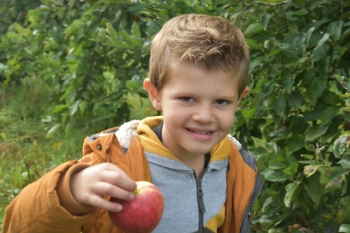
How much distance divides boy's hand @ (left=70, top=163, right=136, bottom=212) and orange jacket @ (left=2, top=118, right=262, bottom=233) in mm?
38

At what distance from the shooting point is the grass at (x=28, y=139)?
355cm

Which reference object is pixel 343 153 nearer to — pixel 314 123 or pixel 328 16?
pixel 314 123

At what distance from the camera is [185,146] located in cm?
182

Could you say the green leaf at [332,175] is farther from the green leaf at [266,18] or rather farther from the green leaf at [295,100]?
the green leaf at [266,18]

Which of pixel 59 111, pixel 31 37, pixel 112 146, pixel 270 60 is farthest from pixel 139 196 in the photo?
pixel 31 37

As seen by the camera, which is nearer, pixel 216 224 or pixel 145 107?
pixel 216 224

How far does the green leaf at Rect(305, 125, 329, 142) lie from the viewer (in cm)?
243

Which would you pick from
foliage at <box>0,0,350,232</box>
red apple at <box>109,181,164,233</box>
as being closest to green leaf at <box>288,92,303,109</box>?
foliage at <box>0,0,350,232</box>

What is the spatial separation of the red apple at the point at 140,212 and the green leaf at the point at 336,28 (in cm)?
123

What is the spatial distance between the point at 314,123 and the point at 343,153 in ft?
Result: 1.94

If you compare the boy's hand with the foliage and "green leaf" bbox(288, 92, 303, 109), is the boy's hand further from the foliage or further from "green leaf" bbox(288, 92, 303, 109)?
"green leaf" bbox(288, 92, 303, 109)

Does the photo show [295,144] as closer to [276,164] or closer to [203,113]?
[276,164]

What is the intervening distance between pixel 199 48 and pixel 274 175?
84 centimetres

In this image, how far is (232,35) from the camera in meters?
1.86
